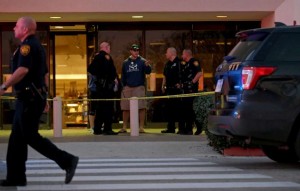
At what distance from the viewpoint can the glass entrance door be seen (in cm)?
1684

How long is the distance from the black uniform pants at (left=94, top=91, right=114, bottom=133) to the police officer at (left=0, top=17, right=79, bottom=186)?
20.9 ft

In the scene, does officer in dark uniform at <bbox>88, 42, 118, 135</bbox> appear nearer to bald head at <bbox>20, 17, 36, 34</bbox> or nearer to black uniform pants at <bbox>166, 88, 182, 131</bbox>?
black uniform pants at <bbox>166, 88, 182, 131</bbox>

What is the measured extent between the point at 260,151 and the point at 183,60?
14.0ft

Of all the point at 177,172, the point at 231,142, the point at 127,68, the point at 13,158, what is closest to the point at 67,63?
the point at 127,68

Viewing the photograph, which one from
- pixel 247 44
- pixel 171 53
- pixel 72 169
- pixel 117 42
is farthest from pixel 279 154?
pixel 117 42

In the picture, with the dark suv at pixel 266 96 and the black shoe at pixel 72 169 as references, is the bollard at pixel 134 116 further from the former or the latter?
the black shoe at pixel 72 169

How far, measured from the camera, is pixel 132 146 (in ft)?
39.2

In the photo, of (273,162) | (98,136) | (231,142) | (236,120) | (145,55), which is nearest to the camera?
(236,120)

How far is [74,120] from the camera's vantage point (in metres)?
16.9

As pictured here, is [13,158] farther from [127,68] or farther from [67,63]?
[67,63]

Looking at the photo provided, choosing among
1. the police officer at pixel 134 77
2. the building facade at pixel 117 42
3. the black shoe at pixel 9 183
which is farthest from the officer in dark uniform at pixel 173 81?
the black shoe at pixel 9 183

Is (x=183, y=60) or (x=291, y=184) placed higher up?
(x=183, y=60)

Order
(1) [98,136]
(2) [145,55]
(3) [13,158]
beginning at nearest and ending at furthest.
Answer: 1. (3) [13,158]
2. (1) [98,136]
3. (2) [145,55]

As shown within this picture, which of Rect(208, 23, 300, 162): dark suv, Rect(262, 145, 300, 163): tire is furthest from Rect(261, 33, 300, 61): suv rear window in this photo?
Rect(262, 145, 300, 163): tire
